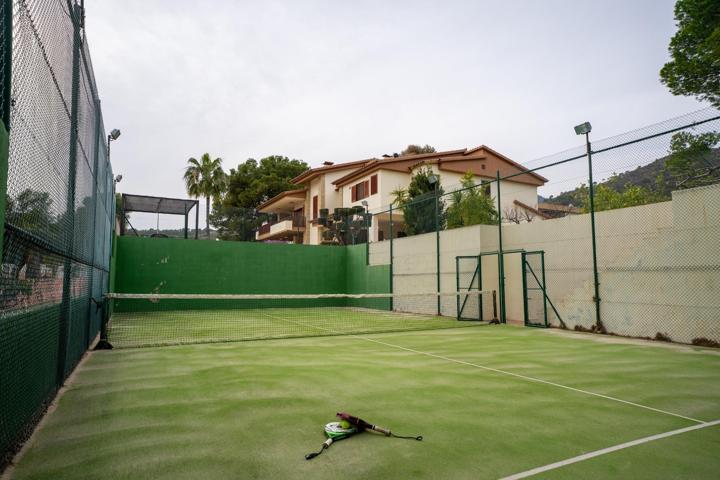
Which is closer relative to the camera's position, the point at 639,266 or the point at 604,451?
the point at 604,451

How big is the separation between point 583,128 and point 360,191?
1798cm

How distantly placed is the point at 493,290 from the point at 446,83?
23.0 ft

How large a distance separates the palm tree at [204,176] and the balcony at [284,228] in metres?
6.45

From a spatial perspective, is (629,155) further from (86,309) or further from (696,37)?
(696,37)

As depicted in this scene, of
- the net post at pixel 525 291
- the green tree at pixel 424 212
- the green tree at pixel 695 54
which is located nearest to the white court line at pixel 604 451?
the net post at pixel 525 291

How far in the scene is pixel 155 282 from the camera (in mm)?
17094

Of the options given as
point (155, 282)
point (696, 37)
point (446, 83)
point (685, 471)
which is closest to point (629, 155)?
point (446, 83)

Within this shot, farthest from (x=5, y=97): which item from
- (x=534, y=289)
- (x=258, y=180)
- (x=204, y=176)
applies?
(x=258, y=180)

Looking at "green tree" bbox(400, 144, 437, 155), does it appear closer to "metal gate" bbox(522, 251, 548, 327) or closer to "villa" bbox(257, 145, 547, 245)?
"villa" bbox(257, 145, 547, 245)

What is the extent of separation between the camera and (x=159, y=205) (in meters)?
18.3

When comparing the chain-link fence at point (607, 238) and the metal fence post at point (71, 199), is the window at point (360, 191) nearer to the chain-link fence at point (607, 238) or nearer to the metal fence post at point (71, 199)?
the chain-link fence at point (607, 238)

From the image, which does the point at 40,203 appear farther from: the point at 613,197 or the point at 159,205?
the point at 159,205

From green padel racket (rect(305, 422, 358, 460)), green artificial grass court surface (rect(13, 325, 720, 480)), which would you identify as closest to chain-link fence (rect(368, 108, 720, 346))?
green artificial grass court surface (rect(13, 325, 720, 480))

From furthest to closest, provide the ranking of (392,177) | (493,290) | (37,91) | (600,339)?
(392,177), (493,290), (600,339), (37,91)
